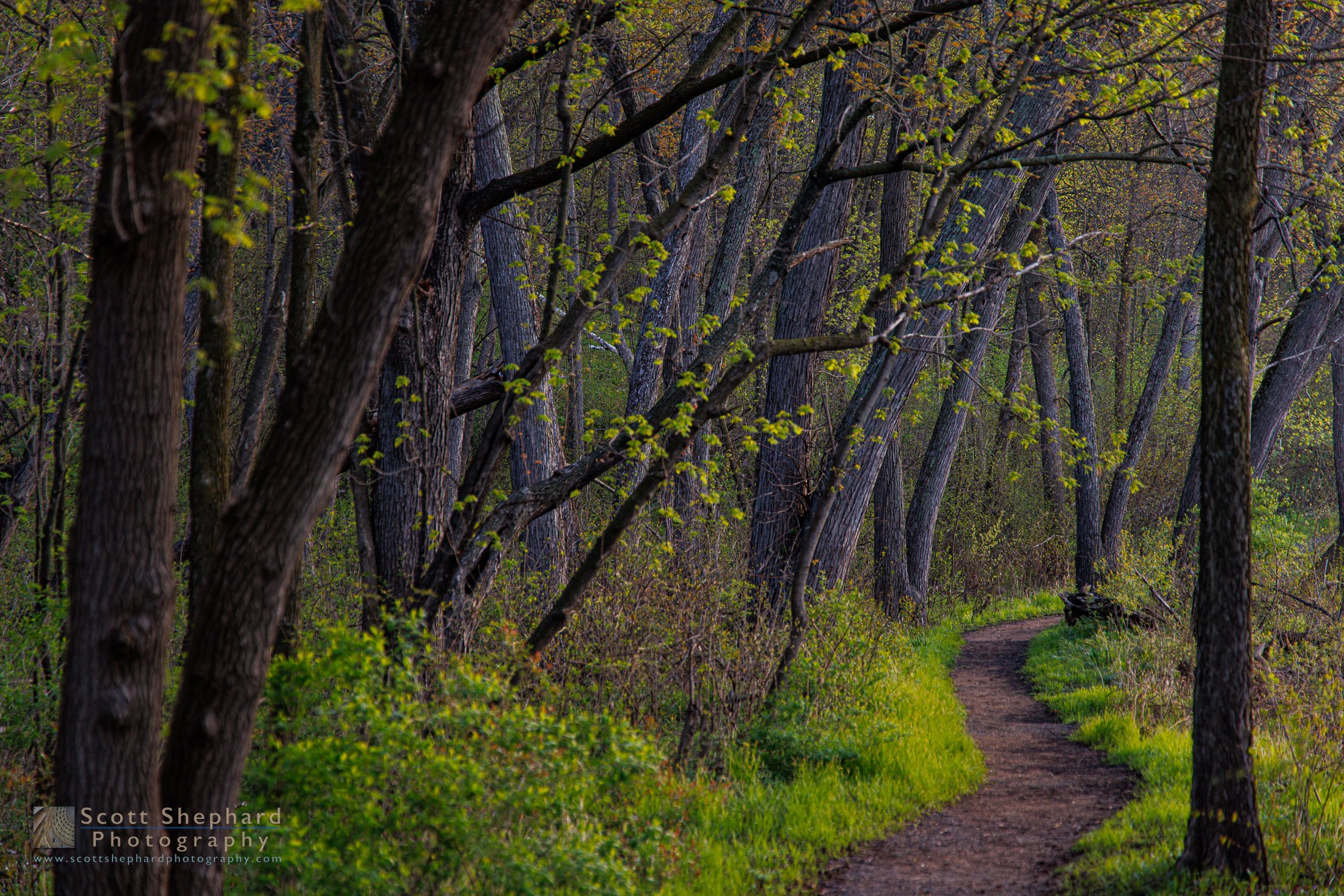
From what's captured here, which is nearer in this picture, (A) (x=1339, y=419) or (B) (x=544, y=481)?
(B) (x=544, y=481)

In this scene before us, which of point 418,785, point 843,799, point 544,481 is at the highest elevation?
point 544,481

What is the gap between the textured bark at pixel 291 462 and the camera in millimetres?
3039

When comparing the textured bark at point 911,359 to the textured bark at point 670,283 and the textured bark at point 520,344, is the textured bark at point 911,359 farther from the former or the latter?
the textured bark at point 520,344

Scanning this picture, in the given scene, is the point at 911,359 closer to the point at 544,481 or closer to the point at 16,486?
the point at 544,481

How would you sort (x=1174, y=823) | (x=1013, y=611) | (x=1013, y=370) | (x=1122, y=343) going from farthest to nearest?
(x=1122, y=343)
(x=1013, y=370)
(x=1013, y=611)
(x=1174, y=823)

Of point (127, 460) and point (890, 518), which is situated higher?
point (127, 460)

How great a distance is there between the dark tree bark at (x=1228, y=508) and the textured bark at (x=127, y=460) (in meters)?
4.32

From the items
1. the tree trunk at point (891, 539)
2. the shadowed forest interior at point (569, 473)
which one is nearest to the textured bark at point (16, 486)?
the shadowed forest interior at point (569, 473)

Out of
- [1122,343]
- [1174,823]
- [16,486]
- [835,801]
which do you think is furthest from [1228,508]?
[1122,343]

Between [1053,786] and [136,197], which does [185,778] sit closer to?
[136,197]

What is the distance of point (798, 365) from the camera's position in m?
9.11

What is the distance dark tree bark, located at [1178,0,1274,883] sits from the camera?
4387 mm

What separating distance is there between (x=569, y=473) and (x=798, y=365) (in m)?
3.76

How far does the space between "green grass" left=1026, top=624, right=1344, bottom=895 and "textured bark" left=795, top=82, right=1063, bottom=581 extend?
2.65m
